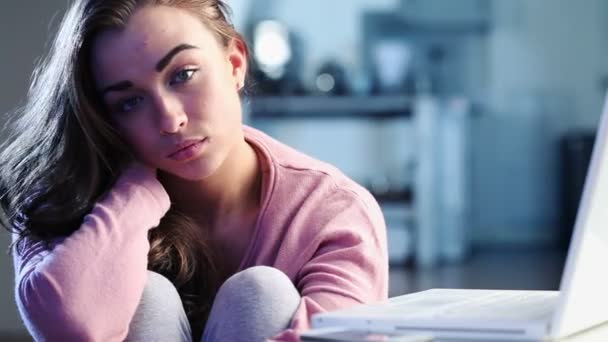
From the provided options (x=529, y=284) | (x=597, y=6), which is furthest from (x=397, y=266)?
(x=597, y=6)

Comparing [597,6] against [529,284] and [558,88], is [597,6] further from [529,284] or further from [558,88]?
[529,284]

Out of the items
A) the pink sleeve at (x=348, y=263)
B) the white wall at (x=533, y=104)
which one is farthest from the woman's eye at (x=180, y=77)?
the white wall at (x=533, y=104)

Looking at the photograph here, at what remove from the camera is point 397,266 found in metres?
4.44

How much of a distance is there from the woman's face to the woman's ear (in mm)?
82

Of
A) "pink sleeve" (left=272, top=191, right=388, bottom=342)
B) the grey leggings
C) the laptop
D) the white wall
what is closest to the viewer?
the laptop

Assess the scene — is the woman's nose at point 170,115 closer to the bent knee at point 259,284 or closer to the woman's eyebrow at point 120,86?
the woman's eyebrow at point 120,86

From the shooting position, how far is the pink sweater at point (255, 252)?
3.83ft

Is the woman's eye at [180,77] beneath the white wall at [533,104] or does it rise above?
above

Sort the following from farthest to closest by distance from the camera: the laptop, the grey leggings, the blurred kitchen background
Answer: the blurred kitchen background
the grey leggings
the laptop

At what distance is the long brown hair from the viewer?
4.17 ft

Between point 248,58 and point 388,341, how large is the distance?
71cm

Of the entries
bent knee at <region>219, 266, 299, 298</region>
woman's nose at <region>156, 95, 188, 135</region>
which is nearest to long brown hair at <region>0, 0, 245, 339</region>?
woman's nose at <region>156, 95, 188, 135</region>

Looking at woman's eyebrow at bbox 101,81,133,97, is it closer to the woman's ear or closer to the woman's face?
the woman's face

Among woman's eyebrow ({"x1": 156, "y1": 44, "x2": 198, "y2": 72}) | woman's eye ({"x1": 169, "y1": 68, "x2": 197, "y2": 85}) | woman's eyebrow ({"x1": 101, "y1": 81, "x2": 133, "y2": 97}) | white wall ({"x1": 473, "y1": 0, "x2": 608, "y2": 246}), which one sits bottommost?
white wall ({"x1": 473, "y1": 0, "x2": 608, "y2": 246})
